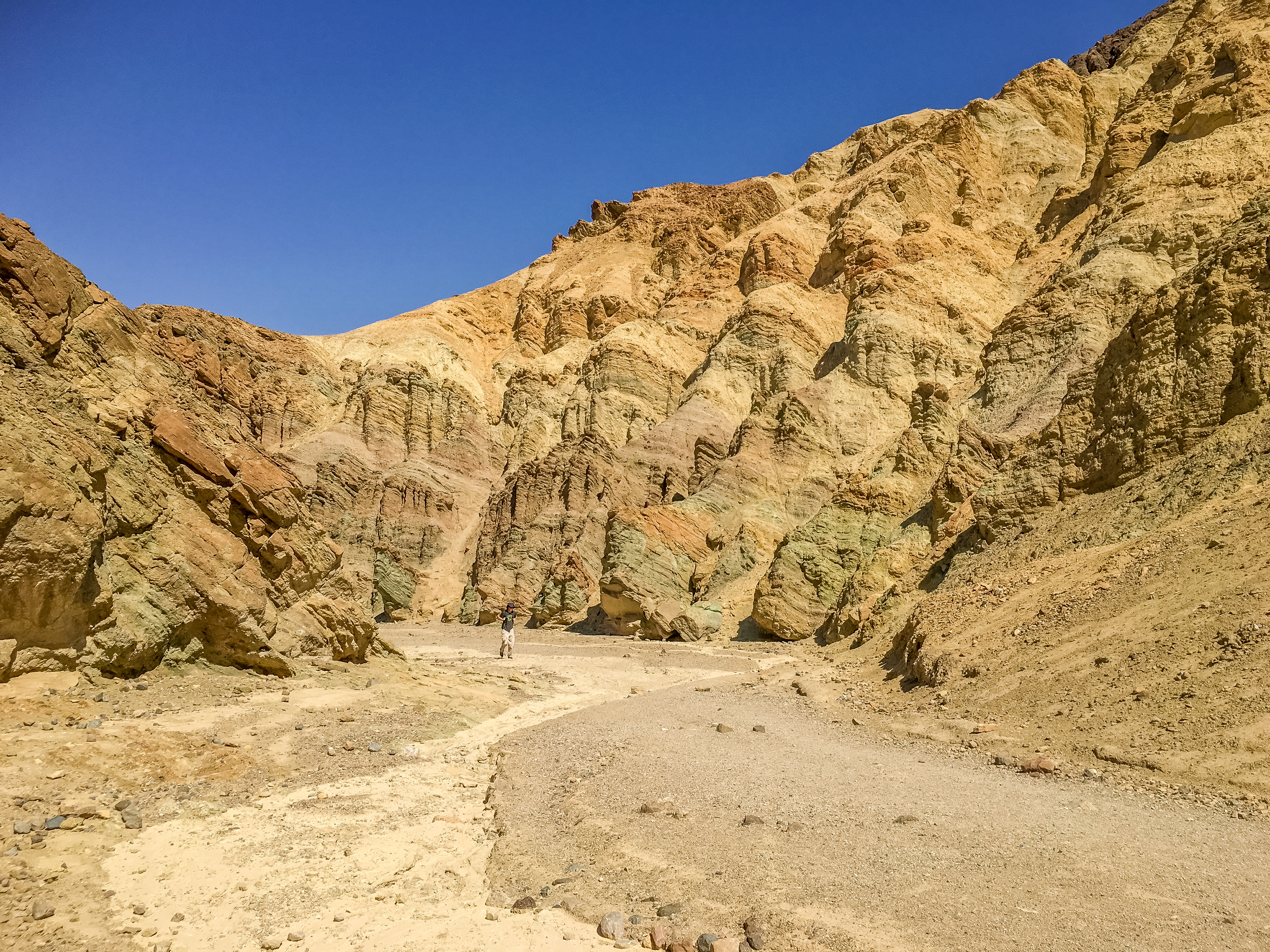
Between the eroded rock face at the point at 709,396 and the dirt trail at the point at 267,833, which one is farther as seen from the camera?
the eroded rock face at the point at 709,396

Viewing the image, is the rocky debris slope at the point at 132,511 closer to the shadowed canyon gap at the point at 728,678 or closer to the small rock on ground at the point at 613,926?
the shadowed canyon gap at the point at 728,678

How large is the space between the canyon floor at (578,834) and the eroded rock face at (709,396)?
89.0 inches

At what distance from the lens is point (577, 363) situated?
56562 mm

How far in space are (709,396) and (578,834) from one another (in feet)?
120

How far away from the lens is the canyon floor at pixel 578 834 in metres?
4.23

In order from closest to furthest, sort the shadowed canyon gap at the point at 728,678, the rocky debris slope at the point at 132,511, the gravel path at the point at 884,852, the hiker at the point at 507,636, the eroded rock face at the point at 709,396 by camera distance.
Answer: the gravel path at the point at 884,852
the shadowed canyon gap at the point at 728,678
the rocky debris slope at the point at 132,511
the eroded rock face at the point at 709,396
the hiker at the point at 507,636

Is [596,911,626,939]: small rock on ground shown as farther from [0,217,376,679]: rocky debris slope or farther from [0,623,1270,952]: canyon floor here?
[0,217,376,679]: rocky debris slope

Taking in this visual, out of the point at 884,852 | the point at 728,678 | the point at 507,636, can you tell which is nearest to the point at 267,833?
the point at 884,852

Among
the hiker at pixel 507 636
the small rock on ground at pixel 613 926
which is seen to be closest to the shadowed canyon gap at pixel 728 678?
the small rock on ground at pixel 613 926

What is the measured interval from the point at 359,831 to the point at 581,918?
8.45 ft

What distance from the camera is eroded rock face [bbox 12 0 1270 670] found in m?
10.2

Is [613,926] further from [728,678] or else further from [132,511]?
[728,678]

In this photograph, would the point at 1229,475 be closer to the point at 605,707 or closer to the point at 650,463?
the point at 605,707

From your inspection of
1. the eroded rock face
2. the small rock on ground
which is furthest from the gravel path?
the eroded rock face
